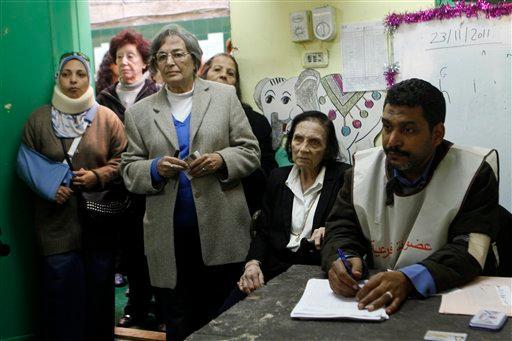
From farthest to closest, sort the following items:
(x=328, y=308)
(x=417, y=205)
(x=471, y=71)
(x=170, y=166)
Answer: (x=471, y=71) < (x=170, y=166) < (x=417, y=205) < (x=328, y=308)

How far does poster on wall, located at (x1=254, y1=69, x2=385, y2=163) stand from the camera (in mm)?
3521

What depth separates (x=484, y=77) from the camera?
317cm

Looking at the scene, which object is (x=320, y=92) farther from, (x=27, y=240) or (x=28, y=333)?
(x=28, y=333)

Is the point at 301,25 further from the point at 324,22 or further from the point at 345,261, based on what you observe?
the point at 345,261

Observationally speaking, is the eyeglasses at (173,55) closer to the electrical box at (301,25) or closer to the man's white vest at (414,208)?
the electrical box at (301,25)

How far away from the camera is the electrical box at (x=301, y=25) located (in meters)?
3.58

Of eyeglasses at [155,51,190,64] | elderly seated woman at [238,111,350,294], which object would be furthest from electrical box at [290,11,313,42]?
eyeglasses at [155,51,190,64]

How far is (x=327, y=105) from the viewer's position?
11.9 ft

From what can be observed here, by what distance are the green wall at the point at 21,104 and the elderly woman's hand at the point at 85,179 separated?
0.52 m

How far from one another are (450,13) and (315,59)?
0.82 metres

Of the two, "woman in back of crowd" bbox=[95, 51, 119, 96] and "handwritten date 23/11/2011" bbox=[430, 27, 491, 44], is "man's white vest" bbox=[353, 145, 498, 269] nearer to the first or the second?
"handwritten date 23/11/2011" bbox=[430, 27, 491, 44]

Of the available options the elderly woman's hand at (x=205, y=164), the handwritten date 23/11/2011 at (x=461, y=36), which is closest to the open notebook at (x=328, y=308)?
the elderly woman's hand at (x=205, y=164)

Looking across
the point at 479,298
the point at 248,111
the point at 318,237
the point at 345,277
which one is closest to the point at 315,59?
the point at 248,111

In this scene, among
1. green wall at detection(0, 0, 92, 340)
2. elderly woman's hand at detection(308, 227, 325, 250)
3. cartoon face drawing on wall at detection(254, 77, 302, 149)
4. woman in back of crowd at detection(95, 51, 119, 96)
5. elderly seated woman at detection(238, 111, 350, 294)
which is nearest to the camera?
elderly woman's hand at detection(308, 227, 325, 250)
